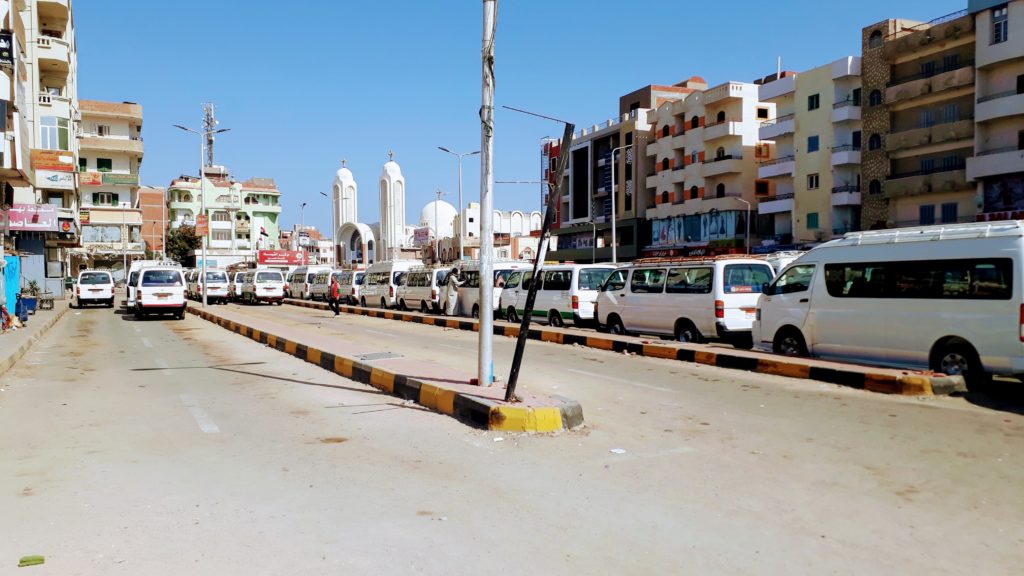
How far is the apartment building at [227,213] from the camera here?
88.6 m

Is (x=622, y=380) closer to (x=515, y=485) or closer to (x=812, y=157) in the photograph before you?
(x=515, y=485)

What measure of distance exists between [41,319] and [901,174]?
39761mm

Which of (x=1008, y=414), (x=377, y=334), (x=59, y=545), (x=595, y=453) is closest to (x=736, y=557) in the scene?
(x=595, y=453)

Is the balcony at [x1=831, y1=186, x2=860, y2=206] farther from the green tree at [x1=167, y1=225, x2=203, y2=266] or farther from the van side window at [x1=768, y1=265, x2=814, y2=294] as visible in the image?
the green tree at [x1=167, y1=225, x2=203, y2=266]

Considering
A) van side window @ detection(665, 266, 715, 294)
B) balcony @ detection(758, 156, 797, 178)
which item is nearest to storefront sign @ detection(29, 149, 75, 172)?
van side window @ detection(665, 266, 715, 294)

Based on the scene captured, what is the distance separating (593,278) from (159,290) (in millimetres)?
15841

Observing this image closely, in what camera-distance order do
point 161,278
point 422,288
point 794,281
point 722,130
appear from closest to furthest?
point 794,281
point 161,278
point 422,288
point 722,130

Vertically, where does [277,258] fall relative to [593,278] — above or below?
above

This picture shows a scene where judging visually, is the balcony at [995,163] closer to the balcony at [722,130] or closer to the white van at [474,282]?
the balcony at [722,130]

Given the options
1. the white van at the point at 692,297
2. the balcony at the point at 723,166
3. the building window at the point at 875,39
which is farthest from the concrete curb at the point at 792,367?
the balcony at the point at 723,166

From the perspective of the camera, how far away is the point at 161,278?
2678cm

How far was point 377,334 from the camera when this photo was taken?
20562mm

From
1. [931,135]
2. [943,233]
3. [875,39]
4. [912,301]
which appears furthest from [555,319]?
[875,39]

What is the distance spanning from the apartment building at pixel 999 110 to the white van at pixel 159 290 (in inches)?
1324
